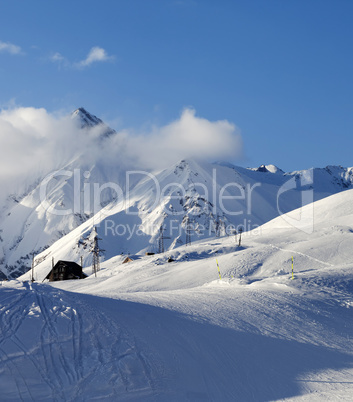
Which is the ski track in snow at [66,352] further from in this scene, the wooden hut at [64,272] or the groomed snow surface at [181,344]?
the wooden hut at [64,272]

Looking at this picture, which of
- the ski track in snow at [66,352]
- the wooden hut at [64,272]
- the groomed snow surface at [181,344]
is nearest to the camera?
the ski track in snow at [66,352]

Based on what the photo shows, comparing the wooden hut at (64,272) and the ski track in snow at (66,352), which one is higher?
the ski track in snow at (66,352)

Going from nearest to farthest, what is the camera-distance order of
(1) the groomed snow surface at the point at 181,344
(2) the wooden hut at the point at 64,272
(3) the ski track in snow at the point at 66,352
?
(3) the ski track in snow at the point at 66,352, (1) the groomed snow surface at the point at 181,344, (2) the wooden hut at the point at 64,272

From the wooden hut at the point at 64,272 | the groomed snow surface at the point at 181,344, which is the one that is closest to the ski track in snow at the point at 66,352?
the groomed snow surface at the point at 181,344

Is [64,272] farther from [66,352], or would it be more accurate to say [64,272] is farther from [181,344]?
[66,352]

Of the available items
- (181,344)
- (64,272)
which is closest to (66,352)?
(181,344)

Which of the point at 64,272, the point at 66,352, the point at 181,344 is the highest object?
the point at 66,352

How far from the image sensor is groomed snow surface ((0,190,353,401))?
14.4m

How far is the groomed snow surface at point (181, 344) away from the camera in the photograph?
14.4m

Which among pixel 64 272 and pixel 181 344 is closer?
pixel 181 344

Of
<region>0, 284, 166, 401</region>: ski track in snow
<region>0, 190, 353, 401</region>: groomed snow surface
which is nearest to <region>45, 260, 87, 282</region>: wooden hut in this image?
<region>0, 190, 353, 401</region>: groomed snow surface

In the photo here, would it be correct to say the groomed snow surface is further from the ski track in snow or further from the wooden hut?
the wooden hut

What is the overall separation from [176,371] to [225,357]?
7.70ft

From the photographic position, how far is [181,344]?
17.6 meters
